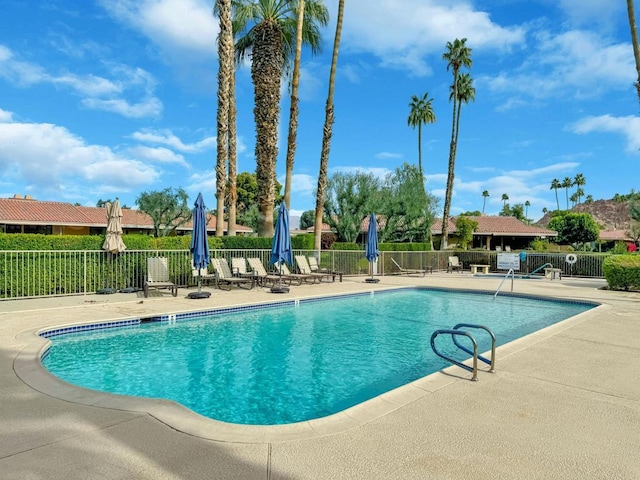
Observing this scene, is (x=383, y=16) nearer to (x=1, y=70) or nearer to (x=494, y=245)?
(x=1, y=70)

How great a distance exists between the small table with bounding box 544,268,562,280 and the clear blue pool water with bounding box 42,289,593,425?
433 inches

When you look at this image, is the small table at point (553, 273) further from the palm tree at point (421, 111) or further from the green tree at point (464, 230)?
the palm tree at point (421, 111)

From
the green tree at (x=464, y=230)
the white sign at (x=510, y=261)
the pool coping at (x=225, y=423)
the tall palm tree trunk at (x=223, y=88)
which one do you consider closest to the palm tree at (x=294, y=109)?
the tall palm tree trunk at (x=223, y=88)

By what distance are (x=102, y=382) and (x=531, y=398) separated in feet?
17.0

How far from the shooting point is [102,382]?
5.57 metres

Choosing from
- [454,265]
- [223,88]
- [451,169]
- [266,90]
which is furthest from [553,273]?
[223,88]

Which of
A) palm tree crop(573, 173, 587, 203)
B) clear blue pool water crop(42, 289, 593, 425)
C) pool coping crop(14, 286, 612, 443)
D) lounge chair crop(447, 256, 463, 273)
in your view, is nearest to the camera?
pool coping crop(14, 286, 612, 443)

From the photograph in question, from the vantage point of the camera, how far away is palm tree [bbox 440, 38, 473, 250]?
33.7 meters

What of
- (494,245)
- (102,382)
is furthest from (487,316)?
(494,245)

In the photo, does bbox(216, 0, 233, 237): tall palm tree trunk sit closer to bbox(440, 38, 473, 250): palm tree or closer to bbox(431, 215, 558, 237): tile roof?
bbox(440, 38, 473, 250): palm tree

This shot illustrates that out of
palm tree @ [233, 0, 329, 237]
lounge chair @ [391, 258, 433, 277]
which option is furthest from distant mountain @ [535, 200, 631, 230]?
palm tree @ [233, 0, 329, 237]

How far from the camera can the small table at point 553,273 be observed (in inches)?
841

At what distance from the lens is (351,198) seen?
28.8 meters

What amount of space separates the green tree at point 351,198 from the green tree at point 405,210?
146 cm
